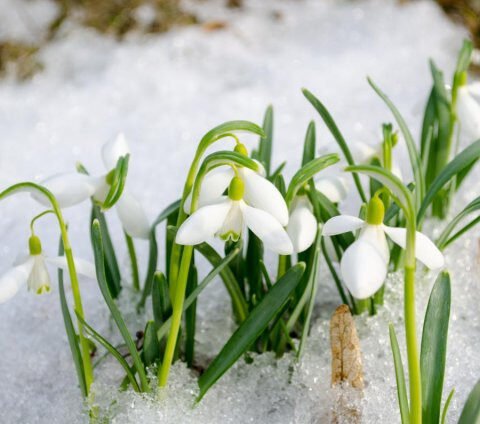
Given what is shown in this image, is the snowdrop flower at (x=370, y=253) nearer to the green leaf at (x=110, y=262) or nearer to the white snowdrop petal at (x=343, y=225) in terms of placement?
the white snowdrop petal at (x=343, y=225)

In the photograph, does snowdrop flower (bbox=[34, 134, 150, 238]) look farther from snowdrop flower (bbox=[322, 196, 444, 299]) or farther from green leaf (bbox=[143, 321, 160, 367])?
snowdrop flower (bbox=[322, 196, 444, 299])

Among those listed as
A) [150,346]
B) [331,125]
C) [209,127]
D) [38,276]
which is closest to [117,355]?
[150,346]

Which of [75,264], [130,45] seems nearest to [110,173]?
[75,264]

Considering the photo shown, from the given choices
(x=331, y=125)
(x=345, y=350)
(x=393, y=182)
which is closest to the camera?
(x=393, y=182)

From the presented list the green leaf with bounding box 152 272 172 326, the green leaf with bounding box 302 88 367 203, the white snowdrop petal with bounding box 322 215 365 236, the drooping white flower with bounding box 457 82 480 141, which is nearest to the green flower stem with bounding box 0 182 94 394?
the green leaf with bounding box 152 272 172 326

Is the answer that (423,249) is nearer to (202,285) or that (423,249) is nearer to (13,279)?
(202,285)
